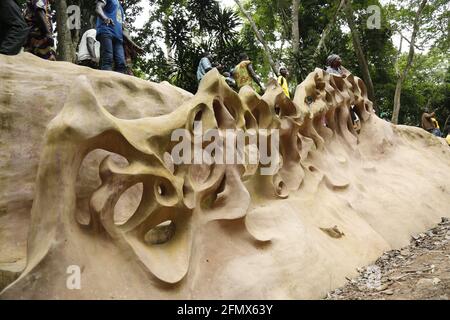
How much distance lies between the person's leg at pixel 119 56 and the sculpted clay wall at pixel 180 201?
0.92 metres

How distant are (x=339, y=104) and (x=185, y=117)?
298 centimetres

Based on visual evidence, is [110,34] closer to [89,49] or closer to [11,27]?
[89,49]

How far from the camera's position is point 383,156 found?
6031 millimetres

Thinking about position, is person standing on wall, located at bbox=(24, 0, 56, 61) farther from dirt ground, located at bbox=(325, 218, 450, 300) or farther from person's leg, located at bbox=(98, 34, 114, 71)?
dirt ground, located at bbox=(325, 218, 450, 300)

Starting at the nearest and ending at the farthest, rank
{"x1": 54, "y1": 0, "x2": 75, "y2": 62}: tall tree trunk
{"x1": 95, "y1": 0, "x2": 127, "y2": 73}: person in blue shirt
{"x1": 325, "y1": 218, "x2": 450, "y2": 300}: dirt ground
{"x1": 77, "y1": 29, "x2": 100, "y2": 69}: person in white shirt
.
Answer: {"x1": 325, "y1": 218, "x2": 450, "y2": 300}: dirt ground < {"x1": 95, "y1": 0, "x2": 127, "y2": 73}: person in blue shirt < {"x1": 77, "y1": 29, "x2": 100, "y2": 69}: person in white shirt < {"x1": 54, "y1": 0, "x2": 75, "y2": 62}: tall tree trunk

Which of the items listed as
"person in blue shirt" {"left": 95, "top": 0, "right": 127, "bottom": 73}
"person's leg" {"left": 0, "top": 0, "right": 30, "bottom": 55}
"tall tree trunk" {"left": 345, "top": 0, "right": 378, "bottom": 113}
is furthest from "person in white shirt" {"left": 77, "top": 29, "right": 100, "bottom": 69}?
"tall tree trunk" {"left": 345, "top": 0, "right": 378, "bottom": 113}

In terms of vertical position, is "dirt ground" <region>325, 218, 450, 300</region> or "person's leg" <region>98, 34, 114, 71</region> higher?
"person's leg" <region>98, 34, 114, 71</region>

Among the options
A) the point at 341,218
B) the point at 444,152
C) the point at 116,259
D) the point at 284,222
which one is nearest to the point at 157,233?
the point at 116,259

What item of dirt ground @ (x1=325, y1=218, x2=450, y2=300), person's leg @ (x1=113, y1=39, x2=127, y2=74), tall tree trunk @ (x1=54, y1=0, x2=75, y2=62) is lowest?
dirt ground @ (x1=325, y1=218, x2=450, y2=300)

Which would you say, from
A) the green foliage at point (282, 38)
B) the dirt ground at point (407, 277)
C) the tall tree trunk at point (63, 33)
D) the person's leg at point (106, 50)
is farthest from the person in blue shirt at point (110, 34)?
the green foliage at point (282, 38)

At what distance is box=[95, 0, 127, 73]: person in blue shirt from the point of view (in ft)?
16.4

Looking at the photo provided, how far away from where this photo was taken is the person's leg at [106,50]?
199 inches

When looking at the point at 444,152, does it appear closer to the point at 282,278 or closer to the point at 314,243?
the point at 314,243

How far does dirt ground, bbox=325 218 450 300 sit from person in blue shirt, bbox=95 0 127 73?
354cm
